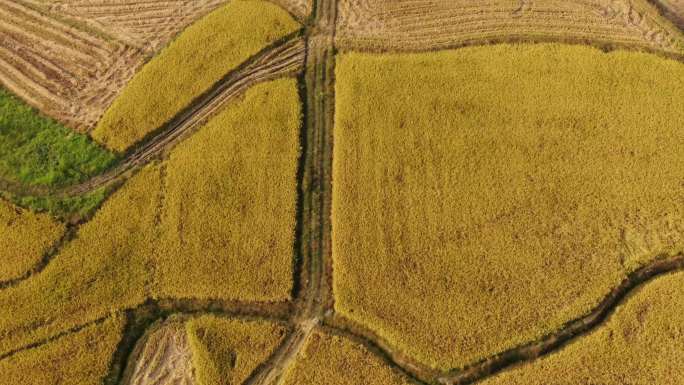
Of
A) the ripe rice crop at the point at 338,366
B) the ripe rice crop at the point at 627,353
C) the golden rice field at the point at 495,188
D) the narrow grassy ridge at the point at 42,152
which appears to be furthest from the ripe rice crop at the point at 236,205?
the ripe rice crop at the point at 627,353

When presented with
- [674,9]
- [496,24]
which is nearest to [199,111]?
[496,24]

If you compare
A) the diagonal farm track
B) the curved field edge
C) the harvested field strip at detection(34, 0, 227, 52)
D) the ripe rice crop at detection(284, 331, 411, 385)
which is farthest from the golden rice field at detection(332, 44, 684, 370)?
the harvested field strip at detection(34, 0, 227, 52)

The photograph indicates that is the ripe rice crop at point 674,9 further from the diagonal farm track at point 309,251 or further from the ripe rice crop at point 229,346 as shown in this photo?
the ripe rice crop at point 229,346

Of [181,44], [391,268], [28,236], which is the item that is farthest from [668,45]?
[28,236]

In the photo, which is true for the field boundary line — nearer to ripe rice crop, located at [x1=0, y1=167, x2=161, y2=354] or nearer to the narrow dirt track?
the narrow dirt track

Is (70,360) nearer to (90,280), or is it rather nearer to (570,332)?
(90,280)

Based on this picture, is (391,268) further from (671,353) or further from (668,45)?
(668,45)
